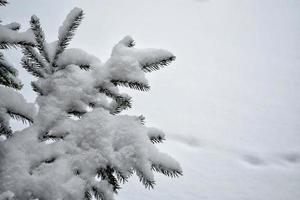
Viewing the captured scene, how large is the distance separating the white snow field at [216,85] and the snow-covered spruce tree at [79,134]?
1.95 metres

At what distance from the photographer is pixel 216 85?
5148 mm

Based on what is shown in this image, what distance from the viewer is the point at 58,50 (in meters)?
1.05

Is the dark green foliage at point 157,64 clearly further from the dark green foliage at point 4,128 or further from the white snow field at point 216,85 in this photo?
the white snow field at point 216,85

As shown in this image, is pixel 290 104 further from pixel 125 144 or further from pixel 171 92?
pixel 125 144

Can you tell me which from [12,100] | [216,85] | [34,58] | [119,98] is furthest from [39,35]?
[216,85]

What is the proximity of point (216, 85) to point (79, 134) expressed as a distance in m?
4.41

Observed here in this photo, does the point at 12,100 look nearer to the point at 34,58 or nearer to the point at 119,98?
the point at 34,58

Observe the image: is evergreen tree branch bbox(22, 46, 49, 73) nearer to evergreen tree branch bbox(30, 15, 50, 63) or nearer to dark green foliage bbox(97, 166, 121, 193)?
evergreen tree branch bbox(30, 15, 50, 63)

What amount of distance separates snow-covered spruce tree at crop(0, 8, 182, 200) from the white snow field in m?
1.95

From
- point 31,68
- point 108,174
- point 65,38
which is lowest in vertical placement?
point 108,174

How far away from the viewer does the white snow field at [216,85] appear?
328cm

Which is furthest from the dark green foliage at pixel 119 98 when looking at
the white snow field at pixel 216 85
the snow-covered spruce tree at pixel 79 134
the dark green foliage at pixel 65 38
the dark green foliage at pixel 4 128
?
the white snow field at pixel 216 85

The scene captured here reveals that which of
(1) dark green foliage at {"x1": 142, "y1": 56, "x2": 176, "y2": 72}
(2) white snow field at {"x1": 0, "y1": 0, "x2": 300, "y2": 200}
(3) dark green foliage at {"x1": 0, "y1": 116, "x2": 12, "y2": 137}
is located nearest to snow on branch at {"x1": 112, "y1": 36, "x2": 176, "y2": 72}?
(1) dark green foliage at {"x1": 142, "y1": 56, "x2": 176, "y2": 72}

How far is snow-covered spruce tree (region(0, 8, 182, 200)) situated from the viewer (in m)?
0.85
